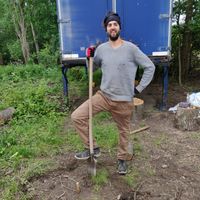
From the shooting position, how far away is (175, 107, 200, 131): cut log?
591cm

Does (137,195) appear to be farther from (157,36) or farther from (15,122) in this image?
(157,36)

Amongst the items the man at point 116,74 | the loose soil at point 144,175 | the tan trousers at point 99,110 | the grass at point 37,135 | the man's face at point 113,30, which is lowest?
the loose soil at point 144,175

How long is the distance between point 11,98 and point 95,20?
2609 mm

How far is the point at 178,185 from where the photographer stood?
4137 millimetres

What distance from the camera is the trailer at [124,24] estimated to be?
649 centimetres

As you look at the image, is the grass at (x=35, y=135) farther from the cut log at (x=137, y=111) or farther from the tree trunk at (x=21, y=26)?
the tree trunk at (x=21, y=26)

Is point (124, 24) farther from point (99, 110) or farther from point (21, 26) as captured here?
point (21, 26)

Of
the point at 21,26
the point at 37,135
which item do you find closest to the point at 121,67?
the point at 37,135

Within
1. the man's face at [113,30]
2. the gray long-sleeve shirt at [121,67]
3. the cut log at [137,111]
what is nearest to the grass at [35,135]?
the cut log at [137,111]

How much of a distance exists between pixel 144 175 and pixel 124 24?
3393mm

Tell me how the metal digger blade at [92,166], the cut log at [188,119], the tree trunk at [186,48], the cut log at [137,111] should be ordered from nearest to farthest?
the metal digger blade at [92,166] < the cut log at [188,119] < the cut log at [137,111] < the tree trunk at [186,48]

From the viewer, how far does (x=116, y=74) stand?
3.94 m

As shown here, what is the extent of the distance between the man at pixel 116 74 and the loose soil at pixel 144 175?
0.61m

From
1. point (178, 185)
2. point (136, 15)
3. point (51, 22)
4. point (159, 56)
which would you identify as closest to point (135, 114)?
point (159, 56)
